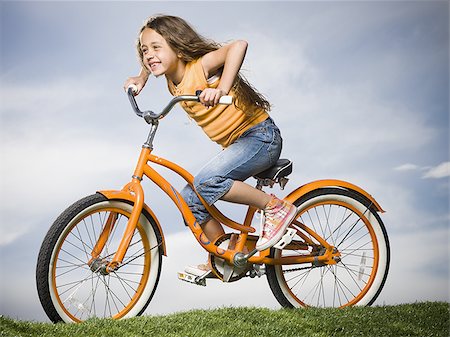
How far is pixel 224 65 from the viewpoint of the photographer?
4.34m

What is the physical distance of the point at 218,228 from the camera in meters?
4.54

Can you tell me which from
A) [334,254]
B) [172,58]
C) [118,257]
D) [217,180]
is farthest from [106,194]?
[334,254]

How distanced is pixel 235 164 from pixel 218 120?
0.32 metres

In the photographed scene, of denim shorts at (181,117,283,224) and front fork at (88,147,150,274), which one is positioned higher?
denim shorts at (181,117,283,224)

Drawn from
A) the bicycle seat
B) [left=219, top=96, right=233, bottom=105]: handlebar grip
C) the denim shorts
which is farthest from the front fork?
the bicycle seat

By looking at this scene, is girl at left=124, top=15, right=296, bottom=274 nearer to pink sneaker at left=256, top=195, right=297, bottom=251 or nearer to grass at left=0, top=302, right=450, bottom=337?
pink sneaker at left=256, top=195, right=297, bottom=251

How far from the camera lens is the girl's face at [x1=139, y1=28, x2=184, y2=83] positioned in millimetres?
4355

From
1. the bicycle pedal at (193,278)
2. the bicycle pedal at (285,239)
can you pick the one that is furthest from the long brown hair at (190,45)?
the bicycle pedal at (193,278)

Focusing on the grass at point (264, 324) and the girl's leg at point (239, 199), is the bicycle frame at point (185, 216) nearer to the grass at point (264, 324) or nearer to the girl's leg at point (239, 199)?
the girl's leg at point (239, 199)

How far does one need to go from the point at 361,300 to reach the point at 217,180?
1.47 m

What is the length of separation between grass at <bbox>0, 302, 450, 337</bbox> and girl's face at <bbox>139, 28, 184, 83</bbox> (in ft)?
4.96

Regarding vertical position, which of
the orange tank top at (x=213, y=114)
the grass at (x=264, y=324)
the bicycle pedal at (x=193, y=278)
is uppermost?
the orange tank top at (x=213, y=114)

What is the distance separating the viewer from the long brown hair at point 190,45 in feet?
14.3

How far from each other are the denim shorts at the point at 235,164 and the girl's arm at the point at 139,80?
65 centimetres
